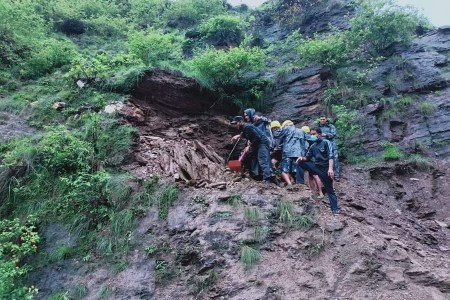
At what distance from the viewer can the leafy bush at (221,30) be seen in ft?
58.1

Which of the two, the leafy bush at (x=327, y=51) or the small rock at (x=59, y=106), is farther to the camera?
the leafy bush at (x=327, y=51)

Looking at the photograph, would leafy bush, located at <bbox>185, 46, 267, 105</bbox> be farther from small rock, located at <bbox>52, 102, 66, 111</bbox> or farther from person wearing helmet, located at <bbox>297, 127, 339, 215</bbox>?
person wearing helmet, located at <bbox>297, 127, 339, 215</bbox>

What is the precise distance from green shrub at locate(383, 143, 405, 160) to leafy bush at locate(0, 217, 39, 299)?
894 cm

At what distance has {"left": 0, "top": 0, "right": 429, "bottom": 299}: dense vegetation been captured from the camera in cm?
780

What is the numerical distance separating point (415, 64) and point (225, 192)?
370 inches

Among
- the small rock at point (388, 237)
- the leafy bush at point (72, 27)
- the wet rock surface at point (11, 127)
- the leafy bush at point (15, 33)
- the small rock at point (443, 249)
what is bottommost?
the small rock at point (443, 249)

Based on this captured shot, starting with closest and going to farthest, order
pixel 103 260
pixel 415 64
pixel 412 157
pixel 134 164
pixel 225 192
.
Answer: pixel 103 260 → pixel 225 192 → pixel 134 164 → pixel 412 157 → pixel 415 64

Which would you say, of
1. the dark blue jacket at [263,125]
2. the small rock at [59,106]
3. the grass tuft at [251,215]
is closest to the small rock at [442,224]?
the dark blue jacket at [263,125]

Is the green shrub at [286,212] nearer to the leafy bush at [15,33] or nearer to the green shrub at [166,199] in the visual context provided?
the green shrub at [166,199]

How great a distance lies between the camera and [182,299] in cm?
638

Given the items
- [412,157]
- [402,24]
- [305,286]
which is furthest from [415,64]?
[305,286]

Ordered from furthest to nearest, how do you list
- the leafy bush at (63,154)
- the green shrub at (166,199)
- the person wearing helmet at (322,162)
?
the leafy bush at (63,154), the person wearing helmet at (322,162), the green shrub at (166,199)

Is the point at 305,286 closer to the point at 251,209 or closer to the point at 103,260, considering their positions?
the point at 251,209

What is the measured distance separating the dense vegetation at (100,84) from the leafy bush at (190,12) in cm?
6
